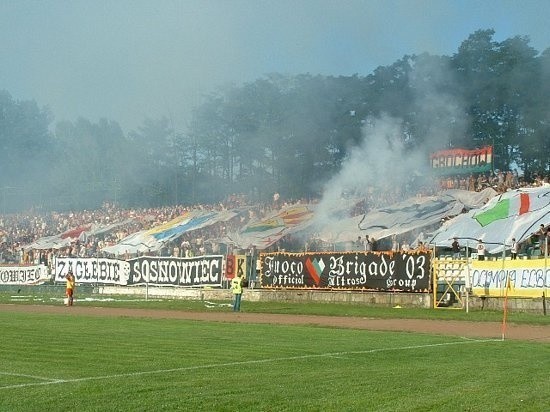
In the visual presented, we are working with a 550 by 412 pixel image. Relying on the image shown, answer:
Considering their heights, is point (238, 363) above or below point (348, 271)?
below

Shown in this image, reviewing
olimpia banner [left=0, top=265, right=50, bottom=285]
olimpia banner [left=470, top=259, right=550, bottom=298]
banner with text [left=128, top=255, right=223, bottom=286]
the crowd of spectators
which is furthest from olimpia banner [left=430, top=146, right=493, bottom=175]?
olimpia banner [left=0, top=265, right=50, bottom=285]

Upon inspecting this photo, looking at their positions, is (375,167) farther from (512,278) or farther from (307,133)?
(512,278)

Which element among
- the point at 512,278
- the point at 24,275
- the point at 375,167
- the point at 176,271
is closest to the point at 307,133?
the point at 375,167

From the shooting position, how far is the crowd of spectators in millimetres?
45875

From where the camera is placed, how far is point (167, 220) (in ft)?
197

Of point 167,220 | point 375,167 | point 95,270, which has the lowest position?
point 95,270

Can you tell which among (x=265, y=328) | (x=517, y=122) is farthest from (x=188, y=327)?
(x=517, y=122)

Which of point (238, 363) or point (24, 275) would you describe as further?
point (24, 275)

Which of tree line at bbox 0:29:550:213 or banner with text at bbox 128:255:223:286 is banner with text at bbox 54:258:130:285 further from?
tree line at bbox 0:29:550:213

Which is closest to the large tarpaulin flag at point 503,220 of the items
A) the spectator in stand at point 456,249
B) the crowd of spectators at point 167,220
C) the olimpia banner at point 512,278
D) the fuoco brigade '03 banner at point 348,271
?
the spectator in stand at point 456,249

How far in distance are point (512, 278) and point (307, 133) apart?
2799 cm

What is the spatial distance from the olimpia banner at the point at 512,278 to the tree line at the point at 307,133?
640 inches

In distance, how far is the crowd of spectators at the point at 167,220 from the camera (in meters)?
45.9

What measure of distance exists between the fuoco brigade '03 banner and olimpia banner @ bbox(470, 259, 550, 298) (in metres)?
2.65
